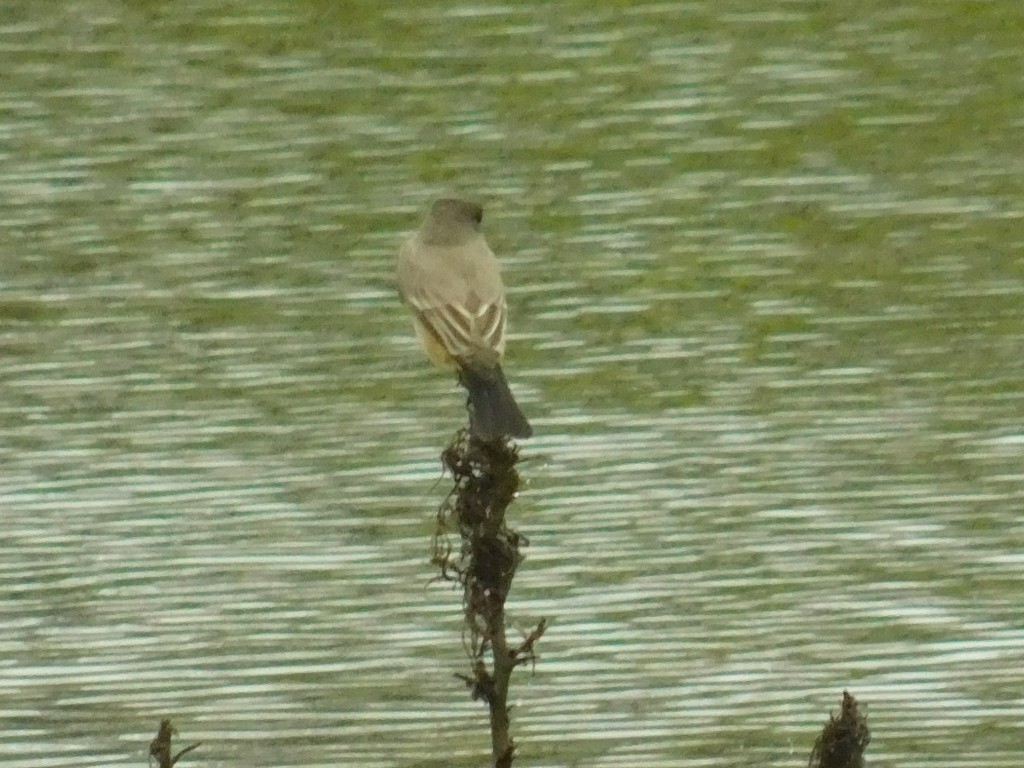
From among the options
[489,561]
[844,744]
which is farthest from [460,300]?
[844,744]

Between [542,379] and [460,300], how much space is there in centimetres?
440

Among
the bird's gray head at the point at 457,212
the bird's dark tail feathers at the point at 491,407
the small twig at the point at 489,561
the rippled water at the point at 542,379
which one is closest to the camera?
the small twig at the point at 489,561

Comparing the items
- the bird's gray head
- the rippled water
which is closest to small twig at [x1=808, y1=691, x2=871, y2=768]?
the bird's gray head

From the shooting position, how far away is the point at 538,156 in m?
15.1

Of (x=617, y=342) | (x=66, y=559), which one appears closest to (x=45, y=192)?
(x=617, y=342)

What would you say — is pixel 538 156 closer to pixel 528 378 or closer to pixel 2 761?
pixel 528 378

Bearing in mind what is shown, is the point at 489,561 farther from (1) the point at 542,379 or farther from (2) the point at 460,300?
(1) the point at 542,379

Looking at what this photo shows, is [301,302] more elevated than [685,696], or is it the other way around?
[301,302]

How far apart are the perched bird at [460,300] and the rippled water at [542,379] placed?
1.64 metres

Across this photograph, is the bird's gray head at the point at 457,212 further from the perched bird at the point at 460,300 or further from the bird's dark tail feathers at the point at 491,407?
the bird's dark tail feathers at the point at 491,407

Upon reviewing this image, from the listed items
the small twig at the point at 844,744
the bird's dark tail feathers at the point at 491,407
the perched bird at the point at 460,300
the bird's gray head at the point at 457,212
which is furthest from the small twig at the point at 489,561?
the bird's gray head at the point at 457,212

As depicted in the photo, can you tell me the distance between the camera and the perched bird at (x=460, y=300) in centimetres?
699

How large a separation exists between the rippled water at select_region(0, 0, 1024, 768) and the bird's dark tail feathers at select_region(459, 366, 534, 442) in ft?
6.59

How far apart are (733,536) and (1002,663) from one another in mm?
1283
